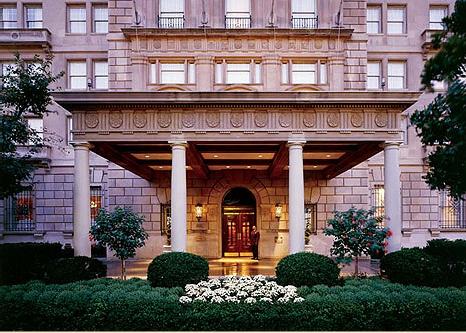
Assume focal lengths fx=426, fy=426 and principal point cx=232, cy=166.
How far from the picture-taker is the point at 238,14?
26.6 metres

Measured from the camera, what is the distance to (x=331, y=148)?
19578 millimetres

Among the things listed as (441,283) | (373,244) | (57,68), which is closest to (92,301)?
(373,244)

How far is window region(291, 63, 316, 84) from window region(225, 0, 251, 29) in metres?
3.99

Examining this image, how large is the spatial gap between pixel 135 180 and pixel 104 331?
16139 millimetres

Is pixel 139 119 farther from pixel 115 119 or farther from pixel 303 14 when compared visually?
pixel 303 14

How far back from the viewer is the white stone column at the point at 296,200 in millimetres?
16531

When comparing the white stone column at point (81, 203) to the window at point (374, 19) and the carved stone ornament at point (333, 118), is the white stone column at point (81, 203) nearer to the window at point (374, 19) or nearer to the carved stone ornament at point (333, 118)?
the carved stone ornament at point (333, 118)

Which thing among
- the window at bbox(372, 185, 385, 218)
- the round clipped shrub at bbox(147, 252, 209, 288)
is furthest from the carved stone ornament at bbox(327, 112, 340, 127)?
the window at bbox(372, 185, 385, 218)

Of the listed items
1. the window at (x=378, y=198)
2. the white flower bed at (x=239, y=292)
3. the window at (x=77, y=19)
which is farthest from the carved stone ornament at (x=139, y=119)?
the window at (x=378, y=198)

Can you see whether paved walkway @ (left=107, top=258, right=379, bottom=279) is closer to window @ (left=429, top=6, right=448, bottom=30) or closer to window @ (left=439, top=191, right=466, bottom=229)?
window @ (left=439, top=191, right=466, bottom=229)

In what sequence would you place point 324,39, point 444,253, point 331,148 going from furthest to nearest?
1. point 324,39
2. point 331,148
3. point 444,253

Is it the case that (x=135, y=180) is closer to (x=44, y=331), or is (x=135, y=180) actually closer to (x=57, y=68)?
(x=57, y=68)

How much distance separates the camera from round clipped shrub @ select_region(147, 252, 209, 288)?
1371 centimetres

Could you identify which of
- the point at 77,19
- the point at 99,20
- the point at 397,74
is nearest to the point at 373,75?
the point at 397,74
